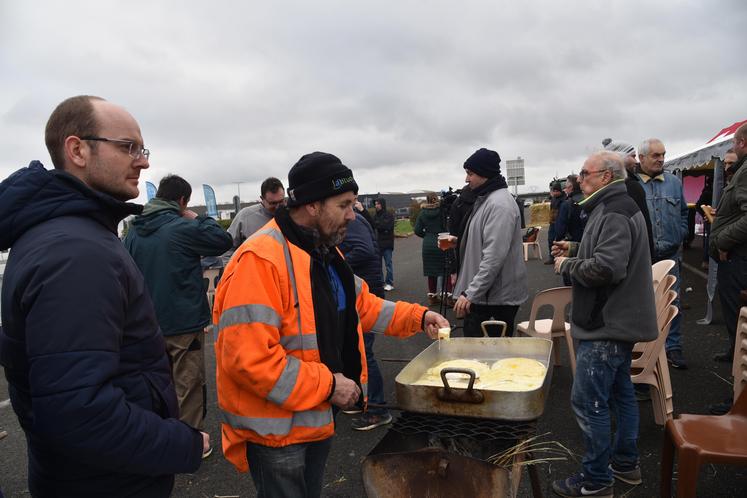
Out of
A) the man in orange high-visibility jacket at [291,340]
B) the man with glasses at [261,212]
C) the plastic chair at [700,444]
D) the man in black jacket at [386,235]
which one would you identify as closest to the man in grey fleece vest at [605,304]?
Answer: the plastic chair at [700,444]

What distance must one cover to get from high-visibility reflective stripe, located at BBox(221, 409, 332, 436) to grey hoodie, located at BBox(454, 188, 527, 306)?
6.57 feet

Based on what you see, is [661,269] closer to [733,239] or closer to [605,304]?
[733,239]

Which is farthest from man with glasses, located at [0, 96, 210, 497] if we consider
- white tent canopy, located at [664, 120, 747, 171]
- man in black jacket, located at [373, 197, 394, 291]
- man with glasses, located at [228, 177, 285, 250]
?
man in black jacket, located at [373, 197, 394, 291]

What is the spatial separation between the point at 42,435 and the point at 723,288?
4.98 meters

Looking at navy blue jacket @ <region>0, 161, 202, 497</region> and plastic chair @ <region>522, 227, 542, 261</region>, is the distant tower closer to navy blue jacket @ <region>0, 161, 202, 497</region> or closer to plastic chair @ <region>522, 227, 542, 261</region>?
plastic chair @ <region>522, 227, 542, 261</region>

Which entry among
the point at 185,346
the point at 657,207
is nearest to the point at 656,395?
the point at 657,207

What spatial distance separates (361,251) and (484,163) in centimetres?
133

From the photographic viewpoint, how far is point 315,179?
6.56ft

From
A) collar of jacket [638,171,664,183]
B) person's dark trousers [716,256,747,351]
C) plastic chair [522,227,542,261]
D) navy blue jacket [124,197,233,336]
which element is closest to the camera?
navy blue jacket [124,197,233,336]

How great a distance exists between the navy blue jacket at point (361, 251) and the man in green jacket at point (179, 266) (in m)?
1.08

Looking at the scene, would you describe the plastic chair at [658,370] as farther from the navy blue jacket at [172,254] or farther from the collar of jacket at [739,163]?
the navy blue jacket at [172,254]

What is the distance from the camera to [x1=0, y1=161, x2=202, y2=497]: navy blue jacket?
1207mm

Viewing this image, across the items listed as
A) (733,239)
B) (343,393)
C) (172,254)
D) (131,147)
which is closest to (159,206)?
(172,254)

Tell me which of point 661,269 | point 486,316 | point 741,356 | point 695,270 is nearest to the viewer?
point 741,356
